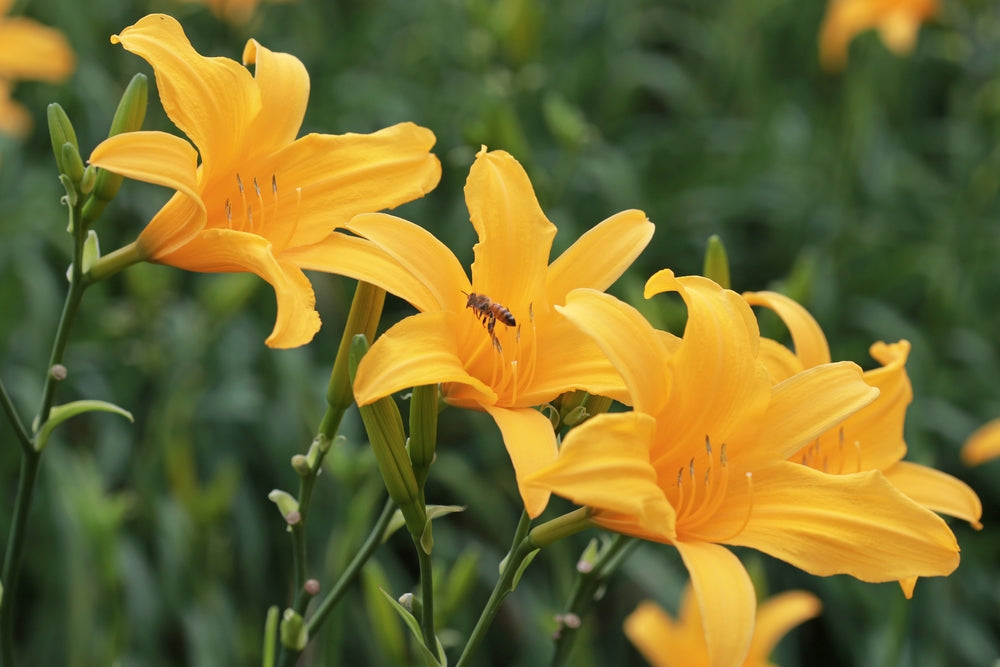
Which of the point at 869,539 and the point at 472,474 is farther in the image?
the point at 472,474

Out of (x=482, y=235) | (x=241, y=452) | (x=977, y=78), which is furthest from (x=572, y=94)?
(x=482, y=235)

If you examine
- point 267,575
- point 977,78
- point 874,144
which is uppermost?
point 977,78

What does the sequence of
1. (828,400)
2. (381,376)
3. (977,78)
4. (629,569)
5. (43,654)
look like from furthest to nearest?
(977,78), (629,569), (43,654), (828,400), (381,376)

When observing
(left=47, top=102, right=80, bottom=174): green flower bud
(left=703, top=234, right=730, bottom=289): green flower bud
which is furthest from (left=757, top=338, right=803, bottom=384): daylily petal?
(left=47, top=102, right=80, bottom=174): green flower bud

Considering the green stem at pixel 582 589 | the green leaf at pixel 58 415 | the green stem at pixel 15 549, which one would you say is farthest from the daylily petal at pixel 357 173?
the green stem at pixel 582 589

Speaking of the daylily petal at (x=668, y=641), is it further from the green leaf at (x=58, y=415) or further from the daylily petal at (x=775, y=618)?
the green leaf at (x=58, y=415)

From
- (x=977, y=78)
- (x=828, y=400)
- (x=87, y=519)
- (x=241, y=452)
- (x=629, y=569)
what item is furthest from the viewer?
(x=977, y=78)

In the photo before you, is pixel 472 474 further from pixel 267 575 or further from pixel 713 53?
pixel 713 53
